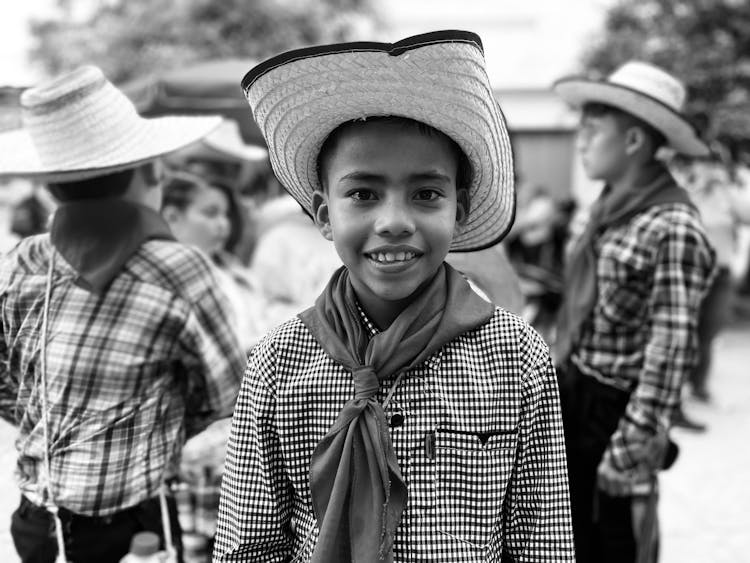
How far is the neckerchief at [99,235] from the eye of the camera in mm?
1873

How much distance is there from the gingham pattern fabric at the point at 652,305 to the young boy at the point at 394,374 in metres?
1.19

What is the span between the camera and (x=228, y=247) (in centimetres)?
402

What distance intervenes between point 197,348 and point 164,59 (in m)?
10.6

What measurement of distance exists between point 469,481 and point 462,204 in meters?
0.57

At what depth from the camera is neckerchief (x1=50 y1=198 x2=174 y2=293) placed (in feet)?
6.15

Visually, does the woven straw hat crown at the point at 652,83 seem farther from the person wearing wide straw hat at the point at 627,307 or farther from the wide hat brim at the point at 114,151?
the wide hat brim at the point at 114,151

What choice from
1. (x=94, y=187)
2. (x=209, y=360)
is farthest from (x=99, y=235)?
(x=209, y=360)

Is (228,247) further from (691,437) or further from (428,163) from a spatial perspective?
(691,437)

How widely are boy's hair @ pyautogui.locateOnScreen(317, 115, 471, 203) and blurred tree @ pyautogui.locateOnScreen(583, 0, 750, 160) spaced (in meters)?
6.77

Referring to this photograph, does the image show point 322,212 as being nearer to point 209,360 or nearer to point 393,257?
point 393,257

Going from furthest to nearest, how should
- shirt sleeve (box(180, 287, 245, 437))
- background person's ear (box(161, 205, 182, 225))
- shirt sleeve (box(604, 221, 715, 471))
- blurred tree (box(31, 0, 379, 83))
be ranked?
blurred tree (box(31, 0, 379, 83)) < background person's ear (box(161, 205, 182, 225)) < shirt sleeve (box(604, 221, 715, 471)) < shirt sleeve (box(180, 287, 245, 437))

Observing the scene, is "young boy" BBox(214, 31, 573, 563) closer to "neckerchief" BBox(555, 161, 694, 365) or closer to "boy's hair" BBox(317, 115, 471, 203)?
"boy's hair" BBox(317, 115, 471, 203)

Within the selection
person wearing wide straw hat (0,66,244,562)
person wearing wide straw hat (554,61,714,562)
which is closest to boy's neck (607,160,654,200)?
person wearing wide straw hat (554,61,714,562)

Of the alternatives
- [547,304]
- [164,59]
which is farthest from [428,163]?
[164,59]
